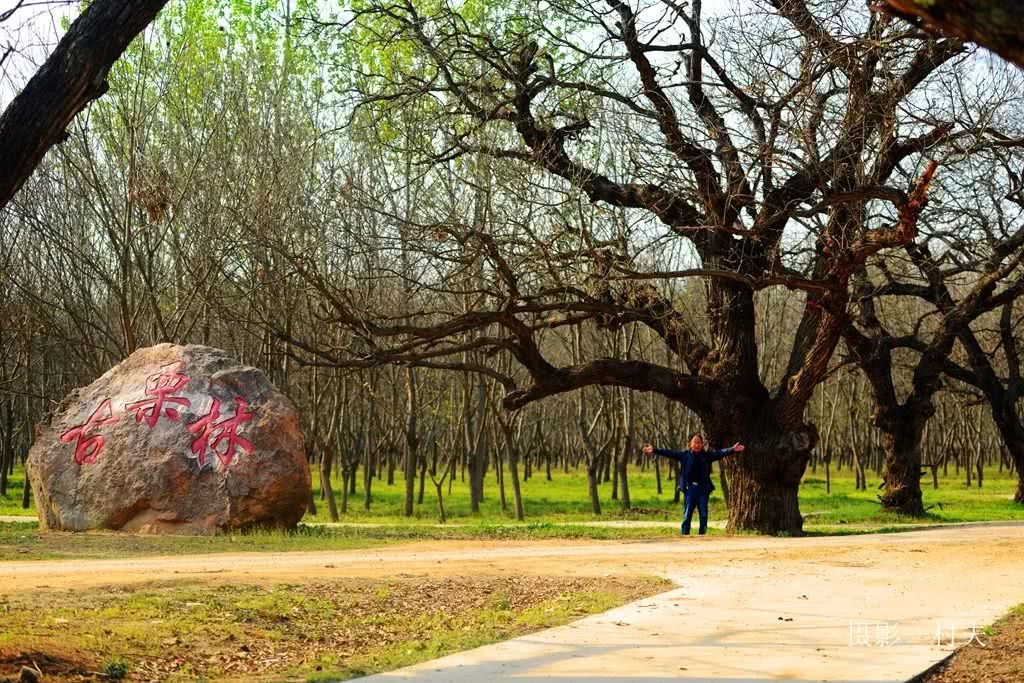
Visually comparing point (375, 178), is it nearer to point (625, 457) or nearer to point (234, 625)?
point (625, 457)

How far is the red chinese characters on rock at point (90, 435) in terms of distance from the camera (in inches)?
822

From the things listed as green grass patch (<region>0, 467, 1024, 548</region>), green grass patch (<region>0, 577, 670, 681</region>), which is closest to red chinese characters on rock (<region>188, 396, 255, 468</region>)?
green grass patch (<region>0, 467, 1024, 548</region>)

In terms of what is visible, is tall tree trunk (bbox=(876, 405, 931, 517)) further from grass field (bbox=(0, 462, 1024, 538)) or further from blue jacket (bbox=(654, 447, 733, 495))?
blue jacket (bbox=(654, 447, 733, 495))

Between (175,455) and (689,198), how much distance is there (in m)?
9.64

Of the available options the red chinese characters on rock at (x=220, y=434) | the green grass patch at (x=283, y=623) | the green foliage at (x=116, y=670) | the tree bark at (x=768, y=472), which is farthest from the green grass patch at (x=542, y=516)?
the green foliage at (x=116, y=670)

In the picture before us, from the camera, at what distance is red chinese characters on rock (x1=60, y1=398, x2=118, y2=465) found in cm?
2088

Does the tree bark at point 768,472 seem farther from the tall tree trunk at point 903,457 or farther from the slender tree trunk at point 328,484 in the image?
the slender tree trunk at point 328,484

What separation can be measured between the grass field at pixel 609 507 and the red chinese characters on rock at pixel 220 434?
5.81 meters

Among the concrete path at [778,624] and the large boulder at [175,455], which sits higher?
the large boulder at [175,455]

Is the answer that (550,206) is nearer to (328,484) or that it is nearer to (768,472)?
(768,472)

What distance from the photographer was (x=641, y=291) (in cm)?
1895

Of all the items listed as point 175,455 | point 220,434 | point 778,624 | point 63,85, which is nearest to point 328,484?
point 220,434

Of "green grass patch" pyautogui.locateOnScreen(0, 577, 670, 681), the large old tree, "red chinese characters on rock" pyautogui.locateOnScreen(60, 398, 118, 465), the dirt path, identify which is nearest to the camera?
the dirt path

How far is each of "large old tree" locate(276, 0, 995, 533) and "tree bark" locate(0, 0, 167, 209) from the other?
307 inches
